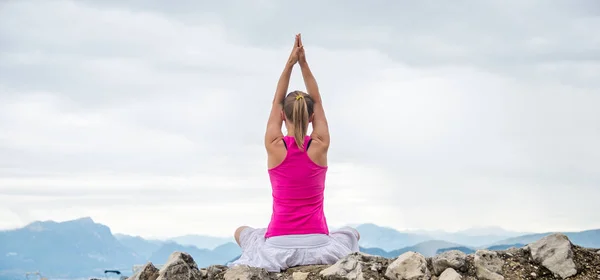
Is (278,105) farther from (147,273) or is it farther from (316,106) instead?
(147,273)

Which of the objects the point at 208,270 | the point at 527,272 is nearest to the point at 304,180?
the point at 208,270

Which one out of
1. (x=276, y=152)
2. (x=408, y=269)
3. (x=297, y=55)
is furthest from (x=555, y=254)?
(x=297, y=55)

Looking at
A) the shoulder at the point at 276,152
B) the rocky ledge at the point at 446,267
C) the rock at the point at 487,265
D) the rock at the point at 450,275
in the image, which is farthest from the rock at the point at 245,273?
the rock at the point at 487,265

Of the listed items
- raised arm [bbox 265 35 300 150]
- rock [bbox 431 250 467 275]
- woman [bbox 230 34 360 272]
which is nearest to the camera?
rock [bbox 431 250 467 275]

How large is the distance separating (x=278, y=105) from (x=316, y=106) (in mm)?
532

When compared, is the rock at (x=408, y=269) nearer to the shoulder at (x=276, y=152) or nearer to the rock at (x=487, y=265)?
the rock at (x=487, y=265)

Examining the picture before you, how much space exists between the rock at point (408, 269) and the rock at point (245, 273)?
150 cm

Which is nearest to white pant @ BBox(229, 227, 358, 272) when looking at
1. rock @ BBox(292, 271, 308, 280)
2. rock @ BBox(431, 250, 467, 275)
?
rock @ BBox(292, 271, 308, 280)

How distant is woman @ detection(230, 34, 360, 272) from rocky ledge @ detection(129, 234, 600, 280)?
1.45 ft

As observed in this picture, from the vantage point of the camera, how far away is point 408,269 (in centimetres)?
811

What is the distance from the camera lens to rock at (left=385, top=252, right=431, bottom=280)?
26.3ft

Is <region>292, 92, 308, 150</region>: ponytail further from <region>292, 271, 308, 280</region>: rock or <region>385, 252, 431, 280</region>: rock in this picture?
<region>385, 252, 431, 280</region>: rock

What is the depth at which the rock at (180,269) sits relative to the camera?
27.0 feet

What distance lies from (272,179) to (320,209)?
0.78 meters
